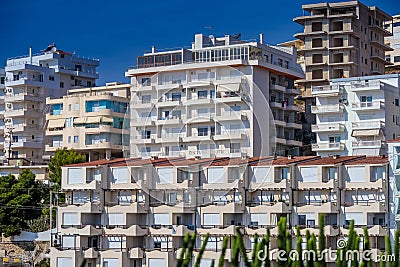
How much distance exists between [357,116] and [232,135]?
809cm

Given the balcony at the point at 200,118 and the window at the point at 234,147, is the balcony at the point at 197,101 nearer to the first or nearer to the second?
the balcony at the point at 200,118

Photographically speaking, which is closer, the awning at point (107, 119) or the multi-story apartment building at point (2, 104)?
the awning at point (107, 119)

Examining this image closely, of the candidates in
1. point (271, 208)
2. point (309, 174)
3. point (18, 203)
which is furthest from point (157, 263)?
point (18, 203)

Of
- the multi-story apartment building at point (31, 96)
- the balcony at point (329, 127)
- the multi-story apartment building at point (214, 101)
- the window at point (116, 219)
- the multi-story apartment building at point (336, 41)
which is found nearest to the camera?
the window at point (116, 219)

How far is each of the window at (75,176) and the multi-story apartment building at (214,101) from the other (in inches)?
370

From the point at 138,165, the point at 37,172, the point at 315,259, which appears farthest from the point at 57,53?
the point at 315,259

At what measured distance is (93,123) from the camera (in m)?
62.6

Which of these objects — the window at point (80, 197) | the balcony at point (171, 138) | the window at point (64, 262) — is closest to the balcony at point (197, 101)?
the balcony at point (171, 138)

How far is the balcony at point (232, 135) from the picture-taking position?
55.5 m

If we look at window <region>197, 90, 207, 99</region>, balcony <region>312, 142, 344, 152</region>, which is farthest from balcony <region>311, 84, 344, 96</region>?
window <region>197, 90, 207, 99</region>

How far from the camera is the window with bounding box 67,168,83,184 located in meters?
48.6

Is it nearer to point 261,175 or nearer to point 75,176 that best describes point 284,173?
point 261,175

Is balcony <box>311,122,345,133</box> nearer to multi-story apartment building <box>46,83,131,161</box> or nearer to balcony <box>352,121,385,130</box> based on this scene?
balcony <box>352,121,385,130</box>

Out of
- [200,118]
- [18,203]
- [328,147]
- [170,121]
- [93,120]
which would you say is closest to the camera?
[18,203]
